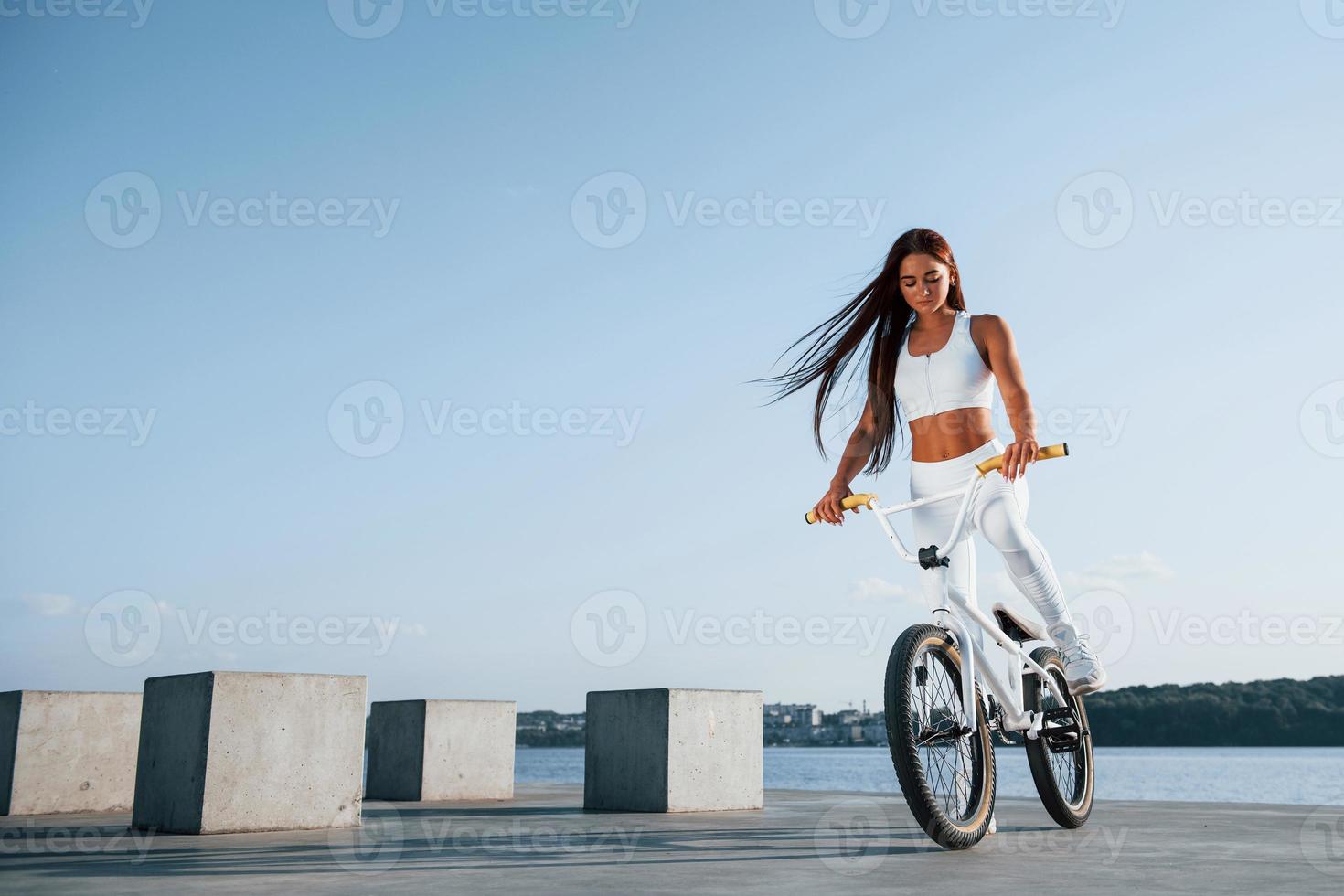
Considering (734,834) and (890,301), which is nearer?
(890,301)

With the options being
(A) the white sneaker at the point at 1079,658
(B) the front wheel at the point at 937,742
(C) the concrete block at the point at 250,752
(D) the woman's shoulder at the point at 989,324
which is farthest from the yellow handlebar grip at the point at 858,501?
(C) the concrete block at the point at 250,752

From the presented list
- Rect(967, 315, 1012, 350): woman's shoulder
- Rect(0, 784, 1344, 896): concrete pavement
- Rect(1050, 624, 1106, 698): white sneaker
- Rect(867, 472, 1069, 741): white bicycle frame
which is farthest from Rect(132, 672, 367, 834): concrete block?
Rect(967, 315, 1012, 350): woman's shoulder

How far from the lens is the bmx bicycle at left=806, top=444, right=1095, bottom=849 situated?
500 centimetres

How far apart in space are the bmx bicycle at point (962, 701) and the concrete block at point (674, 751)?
4.00 m

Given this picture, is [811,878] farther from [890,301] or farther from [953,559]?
[890,301]

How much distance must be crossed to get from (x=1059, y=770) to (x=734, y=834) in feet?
6.94

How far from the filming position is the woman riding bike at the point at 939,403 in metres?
5.75

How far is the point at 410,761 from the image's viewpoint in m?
12.0

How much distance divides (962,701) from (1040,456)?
133 cm

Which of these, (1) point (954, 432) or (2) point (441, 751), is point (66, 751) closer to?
(2) point (441, 751)

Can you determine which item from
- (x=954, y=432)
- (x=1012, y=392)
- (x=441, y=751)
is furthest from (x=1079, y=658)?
(x=441, y=751)

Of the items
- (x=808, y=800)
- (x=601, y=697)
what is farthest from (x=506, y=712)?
(x=808, y=800)

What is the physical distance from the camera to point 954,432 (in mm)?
5844

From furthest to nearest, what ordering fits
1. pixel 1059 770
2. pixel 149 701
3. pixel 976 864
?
pixel 149 701, pixel 1059 770, pixel 976 864
